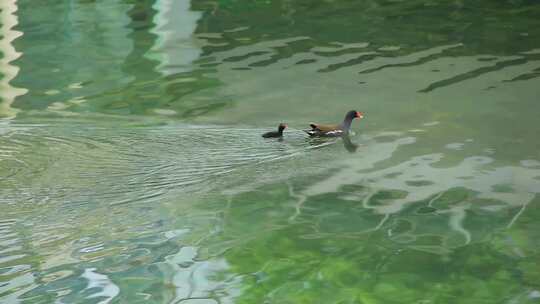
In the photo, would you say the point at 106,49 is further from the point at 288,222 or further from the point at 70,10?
the point at 288,222

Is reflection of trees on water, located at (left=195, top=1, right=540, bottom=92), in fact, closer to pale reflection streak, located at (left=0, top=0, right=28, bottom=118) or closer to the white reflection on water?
pale reflection streak, located at (left=0, top=0, right=28, bottom=118)

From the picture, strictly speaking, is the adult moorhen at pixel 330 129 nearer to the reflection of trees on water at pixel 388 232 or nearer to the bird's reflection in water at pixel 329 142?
the bird's reflection in water at pixel 329 142

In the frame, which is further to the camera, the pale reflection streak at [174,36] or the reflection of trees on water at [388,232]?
the pale reflection streak at [174,36]

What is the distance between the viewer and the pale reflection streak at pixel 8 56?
13.0 m

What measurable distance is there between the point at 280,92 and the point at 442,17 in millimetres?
5086

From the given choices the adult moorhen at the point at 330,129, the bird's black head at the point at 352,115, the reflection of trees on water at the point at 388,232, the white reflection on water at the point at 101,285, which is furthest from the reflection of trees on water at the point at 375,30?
the white reflection on water at the point at 101,285

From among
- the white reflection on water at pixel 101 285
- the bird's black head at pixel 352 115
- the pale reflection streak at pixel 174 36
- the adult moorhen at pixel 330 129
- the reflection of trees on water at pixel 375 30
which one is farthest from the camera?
the pale reflection streak at pixel 174 36

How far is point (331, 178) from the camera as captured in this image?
9.34 m

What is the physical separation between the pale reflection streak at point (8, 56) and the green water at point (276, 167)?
0.06 metres

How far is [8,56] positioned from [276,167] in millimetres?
7308

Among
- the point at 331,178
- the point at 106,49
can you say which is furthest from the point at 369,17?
the point at 331,178

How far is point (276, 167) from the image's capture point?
9.61 meters

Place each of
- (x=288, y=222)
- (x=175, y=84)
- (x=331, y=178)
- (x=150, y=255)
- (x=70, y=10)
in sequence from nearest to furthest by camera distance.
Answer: (x=150, y=255)
(x=288, y=222)
(x=331, y=178)
(x=175, y=84)
(x=70, y=10)

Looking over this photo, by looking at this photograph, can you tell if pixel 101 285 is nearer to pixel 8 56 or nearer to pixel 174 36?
pixel 8 56
